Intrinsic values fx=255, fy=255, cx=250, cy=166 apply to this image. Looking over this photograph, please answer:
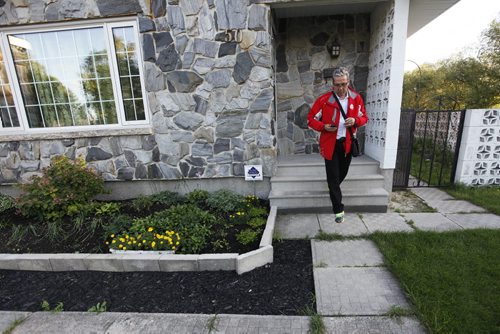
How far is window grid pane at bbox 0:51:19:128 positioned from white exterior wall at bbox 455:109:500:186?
7.18 meters

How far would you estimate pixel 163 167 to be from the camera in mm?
3924

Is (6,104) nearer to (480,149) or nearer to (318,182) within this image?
(318,182)

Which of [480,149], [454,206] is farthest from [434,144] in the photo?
[454,206]

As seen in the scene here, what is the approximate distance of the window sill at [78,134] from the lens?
3.78 meters

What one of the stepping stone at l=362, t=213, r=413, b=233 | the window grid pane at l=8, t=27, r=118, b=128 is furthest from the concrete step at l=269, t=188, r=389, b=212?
the window grid pane at l=8, t=27, r=118, b=128

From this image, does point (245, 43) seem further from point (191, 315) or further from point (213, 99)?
point (191, 315)

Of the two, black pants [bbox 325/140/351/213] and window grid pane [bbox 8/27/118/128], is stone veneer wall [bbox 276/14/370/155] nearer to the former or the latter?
black pants [bbox 325/140/351/213]

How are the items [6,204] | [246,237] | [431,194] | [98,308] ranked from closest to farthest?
[98,308] < [246,237] < [6,204] < [431,194]

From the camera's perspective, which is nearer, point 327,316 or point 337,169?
point 327,316

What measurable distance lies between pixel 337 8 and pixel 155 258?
13.8 ft

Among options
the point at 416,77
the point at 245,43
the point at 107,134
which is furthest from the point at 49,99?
the point at 416,77

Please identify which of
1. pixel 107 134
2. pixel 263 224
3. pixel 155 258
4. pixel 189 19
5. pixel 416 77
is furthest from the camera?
pixel 416 77

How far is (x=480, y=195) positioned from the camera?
3.92m

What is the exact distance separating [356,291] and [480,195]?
3.28 metres
